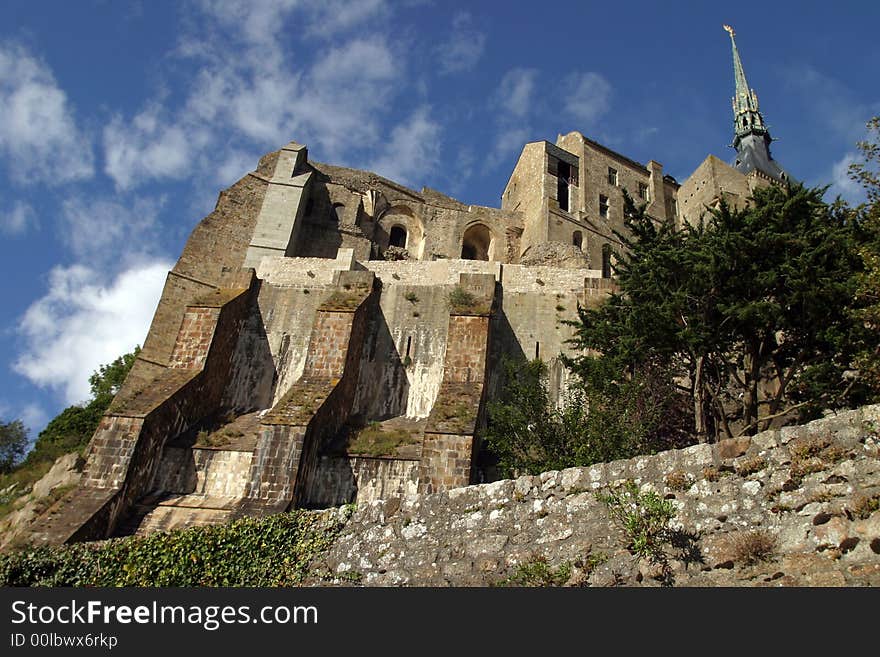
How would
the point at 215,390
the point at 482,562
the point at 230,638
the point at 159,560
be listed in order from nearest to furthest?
1. the point at 230,638
2. the point at 482,562
3. the point at 159,560
4. the point at 215,390

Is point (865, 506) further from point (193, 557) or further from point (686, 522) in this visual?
point (193, 557)

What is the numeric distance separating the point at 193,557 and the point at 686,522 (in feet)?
22.5

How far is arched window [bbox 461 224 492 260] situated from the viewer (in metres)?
34.4

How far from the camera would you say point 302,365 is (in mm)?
19000

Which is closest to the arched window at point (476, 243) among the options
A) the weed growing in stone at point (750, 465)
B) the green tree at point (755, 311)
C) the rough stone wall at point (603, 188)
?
the rough stone wall at point (603, 188)

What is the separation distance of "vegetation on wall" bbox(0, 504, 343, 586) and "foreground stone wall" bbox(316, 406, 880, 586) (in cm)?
66

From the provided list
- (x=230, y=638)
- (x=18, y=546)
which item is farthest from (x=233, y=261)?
(x=230, y=638)

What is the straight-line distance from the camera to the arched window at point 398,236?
110ft

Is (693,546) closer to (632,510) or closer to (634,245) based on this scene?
(632,510)

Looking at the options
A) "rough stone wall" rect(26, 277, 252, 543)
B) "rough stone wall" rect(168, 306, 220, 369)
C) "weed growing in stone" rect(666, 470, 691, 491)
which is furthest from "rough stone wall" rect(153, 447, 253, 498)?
"weed growing in stone" rect(666, 470, 691, 491)

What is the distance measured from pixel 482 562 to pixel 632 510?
5.92 feet

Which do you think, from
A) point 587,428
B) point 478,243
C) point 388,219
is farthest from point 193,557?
point 478,243

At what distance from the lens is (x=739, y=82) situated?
2918 inches

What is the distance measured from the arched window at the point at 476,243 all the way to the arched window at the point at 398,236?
3.16m
